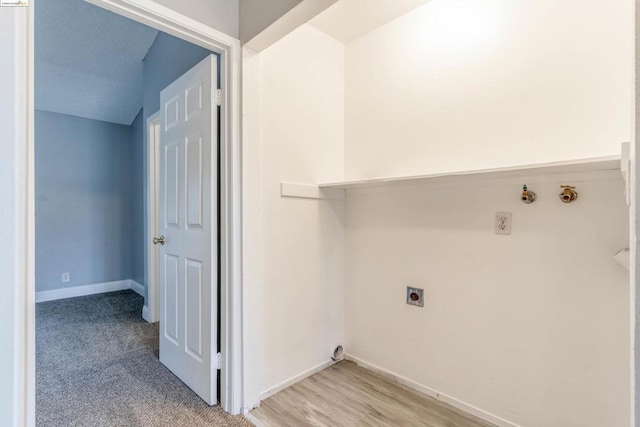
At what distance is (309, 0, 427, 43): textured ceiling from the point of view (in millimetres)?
1974

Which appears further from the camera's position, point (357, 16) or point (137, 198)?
point (137, 198)

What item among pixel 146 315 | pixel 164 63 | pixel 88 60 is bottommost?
pixel 146 315

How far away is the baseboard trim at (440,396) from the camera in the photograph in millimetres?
1637

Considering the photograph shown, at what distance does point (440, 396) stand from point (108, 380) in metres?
2.07

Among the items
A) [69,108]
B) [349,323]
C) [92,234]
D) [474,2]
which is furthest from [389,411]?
[69,108]

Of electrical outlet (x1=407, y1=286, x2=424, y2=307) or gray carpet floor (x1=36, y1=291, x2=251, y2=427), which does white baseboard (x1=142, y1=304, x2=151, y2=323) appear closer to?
gray carpet floor (x1=36, y1=291, x2=251, y2=427)

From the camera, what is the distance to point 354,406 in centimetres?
178

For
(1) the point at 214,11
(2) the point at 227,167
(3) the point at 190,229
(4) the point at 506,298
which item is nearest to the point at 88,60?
(1) the point at 214,11

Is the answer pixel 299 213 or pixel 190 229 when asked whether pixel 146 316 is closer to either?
pixel 190 229

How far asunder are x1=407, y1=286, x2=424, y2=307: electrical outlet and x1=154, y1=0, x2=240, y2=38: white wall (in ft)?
5.93

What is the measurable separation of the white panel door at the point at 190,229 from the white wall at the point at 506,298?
1.07 metres

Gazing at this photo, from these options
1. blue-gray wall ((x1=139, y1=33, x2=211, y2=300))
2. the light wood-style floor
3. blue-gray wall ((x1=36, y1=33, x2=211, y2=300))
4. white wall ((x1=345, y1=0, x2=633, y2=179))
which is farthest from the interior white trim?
white wall ((x1=345, y1=0, x2=633, y2=179))
